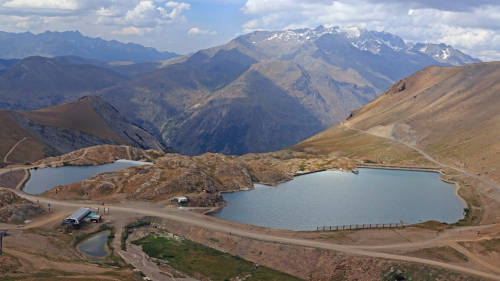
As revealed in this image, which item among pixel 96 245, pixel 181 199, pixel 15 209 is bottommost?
pixel 96 245

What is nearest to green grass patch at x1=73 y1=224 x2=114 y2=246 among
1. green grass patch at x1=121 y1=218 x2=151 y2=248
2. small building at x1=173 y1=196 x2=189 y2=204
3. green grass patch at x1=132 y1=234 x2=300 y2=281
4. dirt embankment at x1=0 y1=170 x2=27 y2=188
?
green grass patch at x1=121 y1=218 x2=151 y2=248

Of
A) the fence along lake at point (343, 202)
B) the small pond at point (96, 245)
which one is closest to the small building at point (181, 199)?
the fence along lake at point (343, 202)

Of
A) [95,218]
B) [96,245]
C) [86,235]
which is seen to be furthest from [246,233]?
[95,218]

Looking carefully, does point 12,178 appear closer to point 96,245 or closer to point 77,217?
point 77,217

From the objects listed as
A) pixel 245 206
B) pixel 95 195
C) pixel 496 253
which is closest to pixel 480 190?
pixel 496 253

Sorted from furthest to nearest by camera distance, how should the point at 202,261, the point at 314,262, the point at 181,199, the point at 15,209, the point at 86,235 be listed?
the point at 181,199, the point at 15,209, the point at 86,235, the point at 314,262, the point at 202,261

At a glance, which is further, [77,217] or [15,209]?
[15,209]
